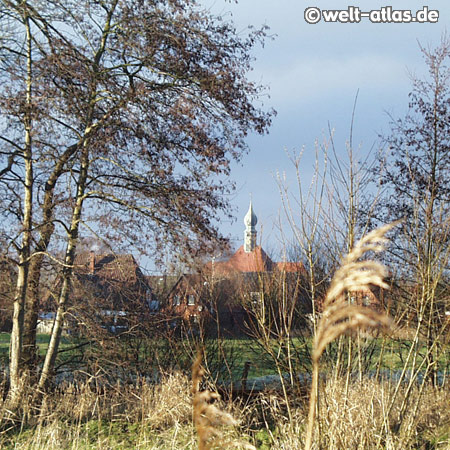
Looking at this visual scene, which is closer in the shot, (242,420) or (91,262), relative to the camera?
(242,420)

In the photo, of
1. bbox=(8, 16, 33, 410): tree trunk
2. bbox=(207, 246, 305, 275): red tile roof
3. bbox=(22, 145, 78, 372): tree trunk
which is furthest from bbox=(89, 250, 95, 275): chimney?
bbox=(207, 246, 305, 275): red tile roof

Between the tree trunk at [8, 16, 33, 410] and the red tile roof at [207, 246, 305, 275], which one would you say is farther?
the tree trunk at [8, 16, 33, 410]

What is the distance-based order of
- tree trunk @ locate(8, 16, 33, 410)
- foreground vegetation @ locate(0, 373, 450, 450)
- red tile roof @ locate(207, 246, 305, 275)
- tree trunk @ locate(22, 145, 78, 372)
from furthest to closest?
tree trunk @ locate(22, 145, 78, 372), tree trunk @ locate(8, 16, 33, 410), red tile roof @ locate(207, 246, 305, 275), foreground vegetation @ locate(0, 373, 450, 450)

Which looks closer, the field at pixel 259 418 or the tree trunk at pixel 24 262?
the field at pixel 259 418

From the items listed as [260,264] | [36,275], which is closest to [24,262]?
[36,275]

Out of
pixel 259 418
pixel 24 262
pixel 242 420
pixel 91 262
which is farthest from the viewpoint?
pixel 91 262

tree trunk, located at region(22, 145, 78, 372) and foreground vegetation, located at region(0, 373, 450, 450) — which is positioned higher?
tree trunk, located at region(22, 145, 78, 372)

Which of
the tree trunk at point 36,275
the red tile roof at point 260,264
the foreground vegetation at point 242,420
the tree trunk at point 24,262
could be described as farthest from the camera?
the tree trunk at point 36,275

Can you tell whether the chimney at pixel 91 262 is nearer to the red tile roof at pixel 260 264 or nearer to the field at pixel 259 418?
the field at pixel 259 418

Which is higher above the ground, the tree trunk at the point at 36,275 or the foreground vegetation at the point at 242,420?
the tree trunk at the point at 36,275

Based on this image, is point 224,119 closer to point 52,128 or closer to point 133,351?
point 52,128

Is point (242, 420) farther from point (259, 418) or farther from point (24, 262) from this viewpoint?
point (24, 262)

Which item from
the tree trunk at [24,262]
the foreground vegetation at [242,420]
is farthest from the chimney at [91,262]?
the foreground vegetation at [242,420]

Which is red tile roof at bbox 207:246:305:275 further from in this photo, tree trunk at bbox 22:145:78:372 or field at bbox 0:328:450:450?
tree trunk at bbox 22:145:78:372
